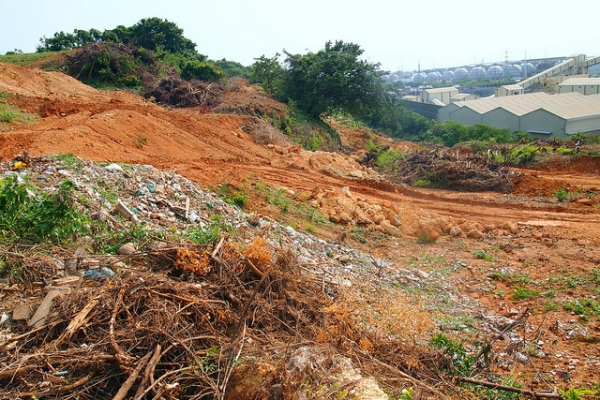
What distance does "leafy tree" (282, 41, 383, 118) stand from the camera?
2130 centimetres

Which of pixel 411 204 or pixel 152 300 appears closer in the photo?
pixel 152 300

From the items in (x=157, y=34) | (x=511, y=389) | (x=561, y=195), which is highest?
(x=157, y=34)

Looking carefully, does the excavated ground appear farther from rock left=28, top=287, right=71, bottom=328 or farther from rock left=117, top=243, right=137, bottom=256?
rock left=28, top=287, right=71, bottom=328

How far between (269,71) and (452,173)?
41.9 feet

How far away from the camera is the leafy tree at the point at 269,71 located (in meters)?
23.9

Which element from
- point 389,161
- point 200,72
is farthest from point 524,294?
point 200,72

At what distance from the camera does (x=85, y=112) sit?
13.3 metres

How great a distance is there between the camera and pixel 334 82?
832 inches

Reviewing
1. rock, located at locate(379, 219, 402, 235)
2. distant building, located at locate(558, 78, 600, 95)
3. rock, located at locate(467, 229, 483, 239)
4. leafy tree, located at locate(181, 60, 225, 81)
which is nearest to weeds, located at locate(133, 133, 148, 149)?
rock, located at locate(379, 219, 402, 235)

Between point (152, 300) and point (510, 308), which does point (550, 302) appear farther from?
point (152, 300)

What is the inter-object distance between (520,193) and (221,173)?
8007mm

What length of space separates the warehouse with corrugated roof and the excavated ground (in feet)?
24.0

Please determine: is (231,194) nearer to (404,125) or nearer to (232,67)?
(404,125)

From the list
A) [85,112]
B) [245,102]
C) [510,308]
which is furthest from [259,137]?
[510,308]
